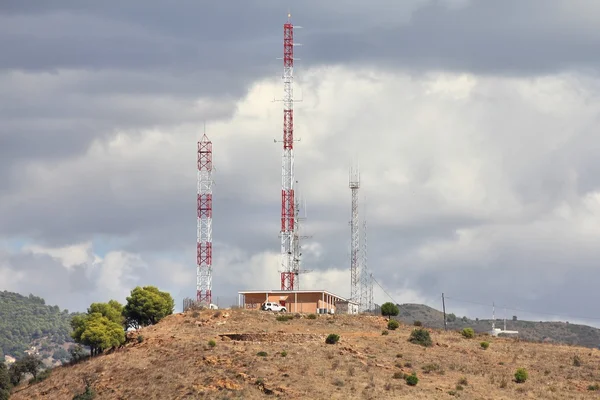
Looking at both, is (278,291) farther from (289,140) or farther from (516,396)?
(516,396)

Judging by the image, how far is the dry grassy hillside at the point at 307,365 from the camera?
10756cm

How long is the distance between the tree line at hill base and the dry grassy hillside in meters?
5.51

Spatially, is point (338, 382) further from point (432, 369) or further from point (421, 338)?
point (421, 338)

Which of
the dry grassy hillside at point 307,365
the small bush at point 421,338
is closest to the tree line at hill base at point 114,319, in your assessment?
the dry grassy hillside at point 307,365

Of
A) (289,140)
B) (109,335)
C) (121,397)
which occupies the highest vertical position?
(289,140)

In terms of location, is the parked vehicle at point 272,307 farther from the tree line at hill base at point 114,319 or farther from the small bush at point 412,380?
the small bush at point 412,380

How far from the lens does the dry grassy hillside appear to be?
353ft

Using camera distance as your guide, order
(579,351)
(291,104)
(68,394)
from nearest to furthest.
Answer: (68,394)
(579,351)
(291,104)

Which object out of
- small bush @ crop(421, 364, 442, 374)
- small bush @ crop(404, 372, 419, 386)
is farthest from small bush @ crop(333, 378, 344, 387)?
small bush @ crop(421, 364, 442, 374)

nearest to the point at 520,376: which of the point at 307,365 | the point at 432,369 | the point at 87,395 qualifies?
the point at 432,369

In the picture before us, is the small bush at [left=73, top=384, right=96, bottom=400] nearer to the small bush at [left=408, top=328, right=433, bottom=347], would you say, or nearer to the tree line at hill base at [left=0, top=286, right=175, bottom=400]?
the tree line at hill base at [left=0, top=286, right=175, bottom=400]

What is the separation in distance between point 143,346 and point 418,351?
3040 cm

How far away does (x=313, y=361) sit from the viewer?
114m

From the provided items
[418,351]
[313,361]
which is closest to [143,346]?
[313,361]
